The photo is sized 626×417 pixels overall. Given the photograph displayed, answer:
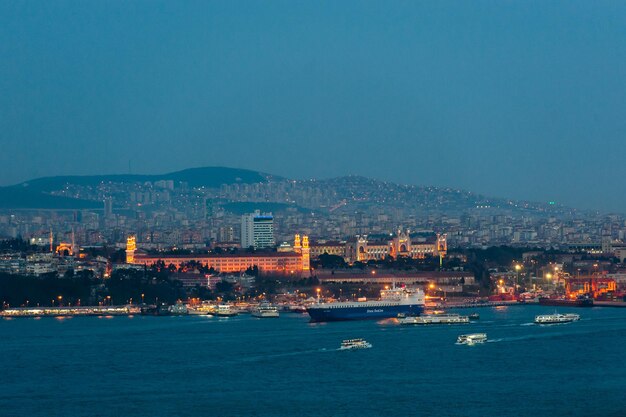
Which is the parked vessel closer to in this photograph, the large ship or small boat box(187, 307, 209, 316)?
small boat box(187, 307, 209, 316)

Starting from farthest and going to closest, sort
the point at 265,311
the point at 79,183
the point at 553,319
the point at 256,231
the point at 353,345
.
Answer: the point at 79,183, the point at 256,231, the point at 265,311, the point at 553,319, the point at 353,345

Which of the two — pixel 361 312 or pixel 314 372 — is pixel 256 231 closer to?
pixel 361 312

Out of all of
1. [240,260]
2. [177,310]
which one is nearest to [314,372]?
[177,310]

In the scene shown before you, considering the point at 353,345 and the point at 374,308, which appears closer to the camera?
the point at 353,345

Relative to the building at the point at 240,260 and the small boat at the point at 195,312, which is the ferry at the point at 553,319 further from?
the building at the point at 240,260

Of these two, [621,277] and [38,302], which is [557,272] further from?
[38,302]

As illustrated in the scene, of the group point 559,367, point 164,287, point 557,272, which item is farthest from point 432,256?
point 559,367

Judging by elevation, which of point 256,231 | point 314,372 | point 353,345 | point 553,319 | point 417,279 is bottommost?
point 314,372
